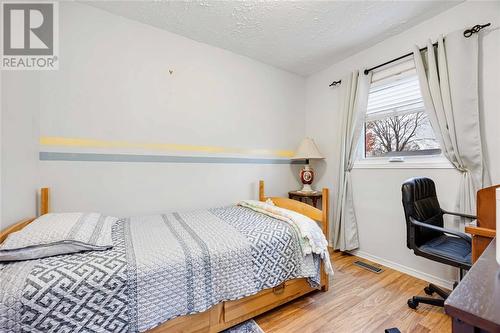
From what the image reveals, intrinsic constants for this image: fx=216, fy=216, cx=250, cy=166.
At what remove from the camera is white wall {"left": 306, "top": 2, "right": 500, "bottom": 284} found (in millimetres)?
1652

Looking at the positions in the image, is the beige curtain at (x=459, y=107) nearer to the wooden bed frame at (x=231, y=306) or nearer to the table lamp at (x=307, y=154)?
the table lamp at (x=307, y=154)

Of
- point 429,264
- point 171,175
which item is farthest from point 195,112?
point 429,264

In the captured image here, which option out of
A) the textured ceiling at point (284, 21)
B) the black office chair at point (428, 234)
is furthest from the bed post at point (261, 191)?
the textured ceiling at point (284, 21)

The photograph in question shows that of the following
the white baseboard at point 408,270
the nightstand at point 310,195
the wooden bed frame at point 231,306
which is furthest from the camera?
the nightstand at point 310,195

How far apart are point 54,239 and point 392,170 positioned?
2747mm

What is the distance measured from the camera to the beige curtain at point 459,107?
1675mm

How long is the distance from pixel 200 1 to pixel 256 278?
7.06ft

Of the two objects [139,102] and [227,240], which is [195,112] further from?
[227,240]

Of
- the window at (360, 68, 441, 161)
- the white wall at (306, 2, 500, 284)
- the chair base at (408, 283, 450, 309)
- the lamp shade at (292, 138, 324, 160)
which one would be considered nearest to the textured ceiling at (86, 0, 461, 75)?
the white wall at (306, 2, 500, 284)

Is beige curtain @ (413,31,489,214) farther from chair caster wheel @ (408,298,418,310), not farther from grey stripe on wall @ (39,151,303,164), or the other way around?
grey stripe on wall @ (39,151,303,164)

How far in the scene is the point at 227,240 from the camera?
4.57ft

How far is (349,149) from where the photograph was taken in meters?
2.50

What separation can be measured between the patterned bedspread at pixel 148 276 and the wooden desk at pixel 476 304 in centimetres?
103

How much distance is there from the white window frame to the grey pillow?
2500mm
